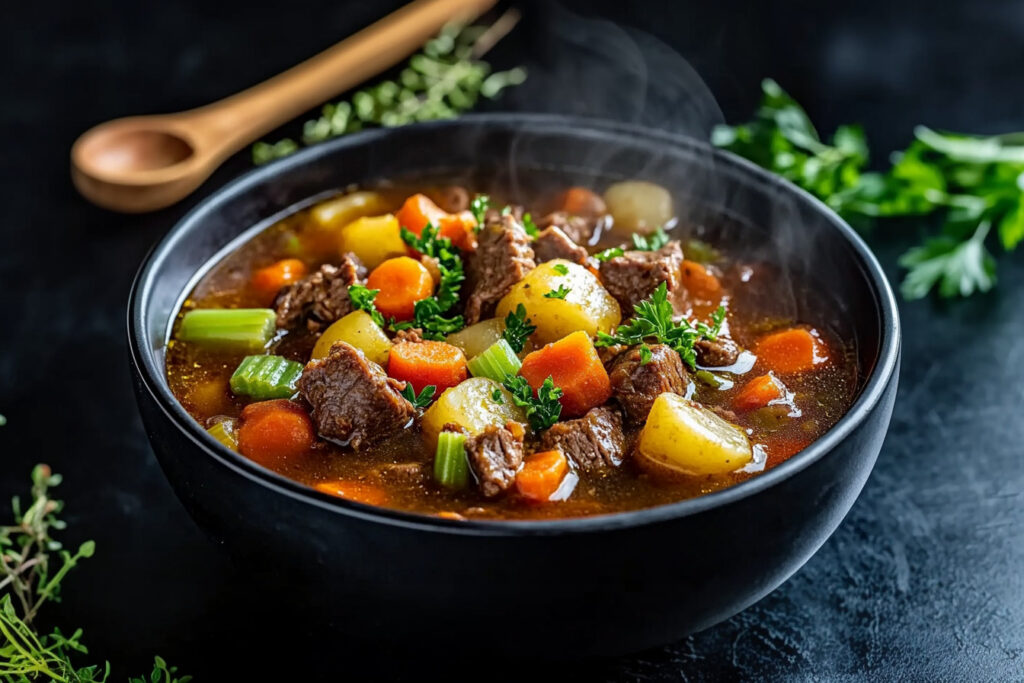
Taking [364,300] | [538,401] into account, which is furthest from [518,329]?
[364,300]

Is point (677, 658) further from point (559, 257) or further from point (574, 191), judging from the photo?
point (574, 191)

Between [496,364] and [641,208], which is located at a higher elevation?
[496,364]

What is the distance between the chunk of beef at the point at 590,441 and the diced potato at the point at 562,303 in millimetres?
334

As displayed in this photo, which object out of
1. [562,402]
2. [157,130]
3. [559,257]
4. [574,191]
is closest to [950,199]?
[574,191]

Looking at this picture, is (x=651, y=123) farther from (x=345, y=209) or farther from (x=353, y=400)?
(x=353, y=400)

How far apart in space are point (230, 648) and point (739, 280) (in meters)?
1.86

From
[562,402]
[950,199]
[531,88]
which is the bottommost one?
[950,199]

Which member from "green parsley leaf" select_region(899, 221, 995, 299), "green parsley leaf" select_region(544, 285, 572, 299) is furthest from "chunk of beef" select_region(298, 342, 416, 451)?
"green parsley leaf" select_region(899, 221, 995, 299)

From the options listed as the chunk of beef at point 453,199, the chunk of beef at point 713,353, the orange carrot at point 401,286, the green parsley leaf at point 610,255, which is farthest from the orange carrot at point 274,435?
the chunk of beef at point 453,199

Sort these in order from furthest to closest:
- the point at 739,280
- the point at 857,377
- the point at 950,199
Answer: the point at 950,199, the point at 739,280, the point at 857,377

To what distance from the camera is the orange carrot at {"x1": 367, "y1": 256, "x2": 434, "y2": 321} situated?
11.5ft

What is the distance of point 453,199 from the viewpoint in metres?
4.20

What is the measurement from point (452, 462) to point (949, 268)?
2495 millimetres

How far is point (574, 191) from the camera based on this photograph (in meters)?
4.21
